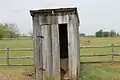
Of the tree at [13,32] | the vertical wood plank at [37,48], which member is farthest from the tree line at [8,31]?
the vertical wood plank at [37,48]

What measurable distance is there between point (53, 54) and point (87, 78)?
6.65 feet

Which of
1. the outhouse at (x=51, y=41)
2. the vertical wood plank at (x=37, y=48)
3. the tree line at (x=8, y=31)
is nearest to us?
the outhouse at (x=51, y=41)

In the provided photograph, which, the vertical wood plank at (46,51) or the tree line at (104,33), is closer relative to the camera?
the vertical wood plank at (46,51)

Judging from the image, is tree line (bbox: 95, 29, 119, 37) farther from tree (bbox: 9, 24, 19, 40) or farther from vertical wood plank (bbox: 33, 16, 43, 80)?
vertical wood plank (bbox: 33, 16, 43, 80)

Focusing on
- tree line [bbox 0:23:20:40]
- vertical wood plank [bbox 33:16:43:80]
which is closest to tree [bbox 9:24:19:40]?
tree line [bbox 0:23:20:40]

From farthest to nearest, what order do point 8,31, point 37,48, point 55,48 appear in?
point 8,31
point 37,48
point 55,48

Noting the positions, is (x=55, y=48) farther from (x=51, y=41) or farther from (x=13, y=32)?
(x=13, y=32)

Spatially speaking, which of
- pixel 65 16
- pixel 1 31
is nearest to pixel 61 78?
pixel 65 16

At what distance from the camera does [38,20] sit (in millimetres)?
8969

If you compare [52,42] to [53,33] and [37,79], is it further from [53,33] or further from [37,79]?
[37,79]

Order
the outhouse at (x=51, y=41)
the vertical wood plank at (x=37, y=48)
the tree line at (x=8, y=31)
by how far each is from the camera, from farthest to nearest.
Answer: the tree line at (x=8, y=31), the vertical wood plank at (x=37, y=48), the outhouse at (x=51, y=41)

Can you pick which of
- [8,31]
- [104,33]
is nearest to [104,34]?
[104,33]

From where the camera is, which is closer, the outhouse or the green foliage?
the outhouse

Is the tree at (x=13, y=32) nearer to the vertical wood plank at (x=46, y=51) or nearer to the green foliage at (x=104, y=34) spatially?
the green foliage at (x=104, y=34)
